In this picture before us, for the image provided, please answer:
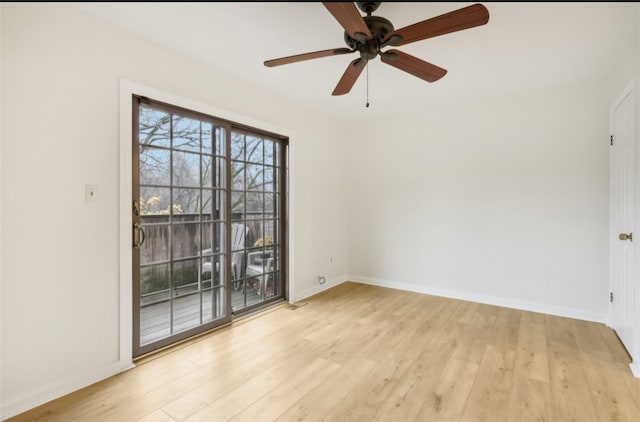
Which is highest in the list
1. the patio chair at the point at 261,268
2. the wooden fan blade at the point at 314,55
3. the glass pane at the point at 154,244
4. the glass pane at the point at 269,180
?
the wooden fan blade at the point at 314,55

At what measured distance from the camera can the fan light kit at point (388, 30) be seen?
5.11 ft

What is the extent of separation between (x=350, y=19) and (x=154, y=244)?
224cm

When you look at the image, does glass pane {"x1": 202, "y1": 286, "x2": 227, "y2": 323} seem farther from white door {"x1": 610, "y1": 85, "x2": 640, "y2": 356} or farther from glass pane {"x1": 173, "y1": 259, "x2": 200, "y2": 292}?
white door {"x1": 610, "y1": 85, "x2": 640, "y2": 356}

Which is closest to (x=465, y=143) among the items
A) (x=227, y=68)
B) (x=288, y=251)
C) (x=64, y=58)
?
(x=288, y=251)

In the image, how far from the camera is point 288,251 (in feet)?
12.6

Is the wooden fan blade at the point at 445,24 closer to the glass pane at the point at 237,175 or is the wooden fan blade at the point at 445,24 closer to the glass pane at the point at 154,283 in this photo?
the glass pane at the point at 237,175

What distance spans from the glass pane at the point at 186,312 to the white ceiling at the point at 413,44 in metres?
2.21

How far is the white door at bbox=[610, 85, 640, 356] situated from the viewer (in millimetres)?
A: 2434

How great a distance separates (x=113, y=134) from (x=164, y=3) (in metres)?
0.98

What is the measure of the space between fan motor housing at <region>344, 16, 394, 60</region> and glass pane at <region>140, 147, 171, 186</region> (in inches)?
70.1

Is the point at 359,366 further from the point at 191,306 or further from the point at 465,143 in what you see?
the point at 465,143

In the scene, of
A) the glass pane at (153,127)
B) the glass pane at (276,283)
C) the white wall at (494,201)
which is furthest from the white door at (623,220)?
the glass pane at (153,127)

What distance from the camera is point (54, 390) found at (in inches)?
76.4

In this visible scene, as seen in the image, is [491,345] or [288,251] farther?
[288,251]
